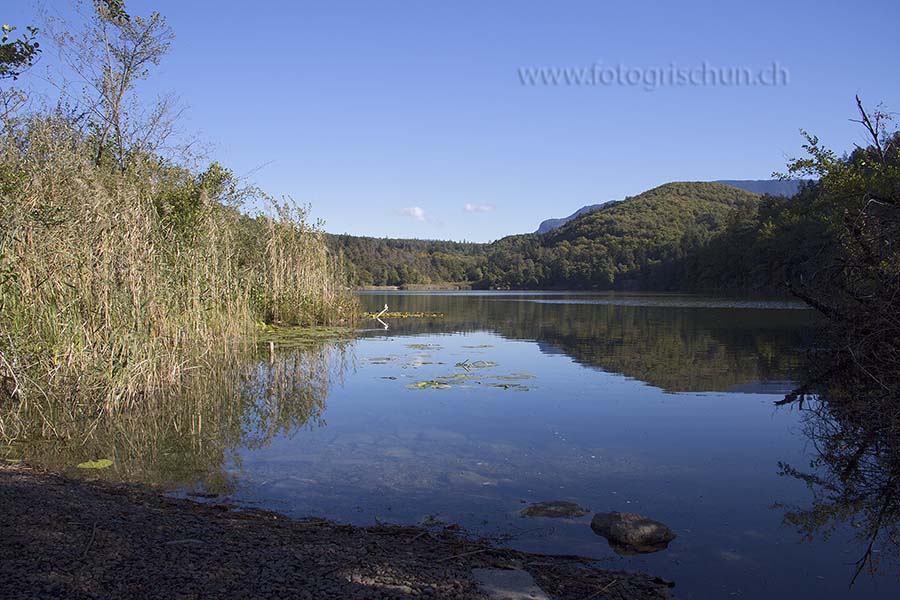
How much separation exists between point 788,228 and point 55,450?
199ft

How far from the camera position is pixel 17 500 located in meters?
4.72

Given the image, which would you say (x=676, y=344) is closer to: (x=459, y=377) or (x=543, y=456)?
(x=459, y=377)

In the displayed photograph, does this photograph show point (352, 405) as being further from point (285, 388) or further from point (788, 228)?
point (788, 228)

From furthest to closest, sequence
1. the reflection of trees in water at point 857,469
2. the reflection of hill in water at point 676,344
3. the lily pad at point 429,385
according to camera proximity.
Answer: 1. the reflection of hill in water at point 676,344
2. the lily pad at point 429,385
3. the reflection of trees in water at point 857,469

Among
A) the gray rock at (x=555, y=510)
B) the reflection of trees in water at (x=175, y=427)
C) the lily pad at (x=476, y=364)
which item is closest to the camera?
the gray rock at (x=555, y=510)

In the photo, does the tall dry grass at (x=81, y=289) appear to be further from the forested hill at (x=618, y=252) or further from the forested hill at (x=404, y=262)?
the forested hill at (x=404, y=262)

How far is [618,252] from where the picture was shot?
101438 mm

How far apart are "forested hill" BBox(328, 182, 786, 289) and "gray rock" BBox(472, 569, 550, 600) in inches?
2470

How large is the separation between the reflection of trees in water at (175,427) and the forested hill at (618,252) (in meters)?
58.7

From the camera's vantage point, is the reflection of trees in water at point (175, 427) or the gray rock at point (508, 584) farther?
the reflection of trees in water at point (175, 427)

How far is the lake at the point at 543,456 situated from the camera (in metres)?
4.80

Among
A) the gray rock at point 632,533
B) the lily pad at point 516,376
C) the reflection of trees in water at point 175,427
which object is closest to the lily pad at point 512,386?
the lily pad at point 516,376

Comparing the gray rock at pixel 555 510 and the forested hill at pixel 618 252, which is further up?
the forested hill at pixel 618 252

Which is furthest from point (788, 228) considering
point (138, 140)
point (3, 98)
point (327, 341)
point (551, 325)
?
point (3, 98)
